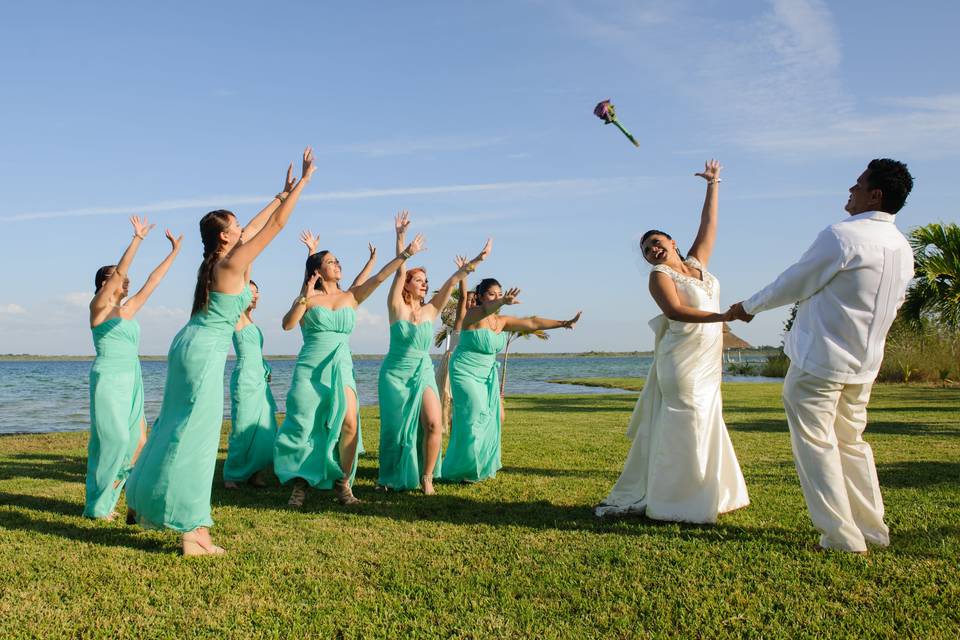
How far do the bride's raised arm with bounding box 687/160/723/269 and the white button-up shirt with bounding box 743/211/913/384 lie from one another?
1.53 meters

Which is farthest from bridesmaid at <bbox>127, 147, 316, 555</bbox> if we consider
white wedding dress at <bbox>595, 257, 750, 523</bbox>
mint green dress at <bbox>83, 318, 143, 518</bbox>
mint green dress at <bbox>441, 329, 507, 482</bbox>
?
mint green dress at <bbox>441, 329, 507, 482</bbox>

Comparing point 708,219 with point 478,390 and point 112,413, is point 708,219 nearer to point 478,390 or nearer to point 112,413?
point 478,390

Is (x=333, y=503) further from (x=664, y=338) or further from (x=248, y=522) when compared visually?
(x=664, y=338)

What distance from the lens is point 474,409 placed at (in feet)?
29.1

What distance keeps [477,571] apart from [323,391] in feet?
11.2

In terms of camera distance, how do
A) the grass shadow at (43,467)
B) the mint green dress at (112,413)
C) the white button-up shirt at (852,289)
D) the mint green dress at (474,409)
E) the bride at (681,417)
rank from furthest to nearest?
the grass shadow at (43,467) < the mint green dress at (474,409) < the mint green dress at (112,413) < the bride at (681,417) < the white button-up shirt at (852,289)

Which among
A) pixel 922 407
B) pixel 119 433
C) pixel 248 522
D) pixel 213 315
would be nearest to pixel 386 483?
pixel 248 522

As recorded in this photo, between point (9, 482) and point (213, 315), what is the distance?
211 inches

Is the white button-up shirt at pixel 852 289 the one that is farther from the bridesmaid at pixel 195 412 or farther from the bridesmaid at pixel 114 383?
the bridesmaid at pixel 114 383

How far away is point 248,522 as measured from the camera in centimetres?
648

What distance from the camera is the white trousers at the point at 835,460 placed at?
5164mm

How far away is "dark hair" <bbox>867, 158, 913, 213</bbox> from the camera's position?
17.0 feet

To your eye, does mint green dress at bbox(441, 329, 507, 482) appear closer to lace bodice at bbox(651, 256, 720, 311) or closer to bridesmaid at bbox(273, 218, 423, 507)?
bridesmaid at bbox(273, 218, 423, 507)

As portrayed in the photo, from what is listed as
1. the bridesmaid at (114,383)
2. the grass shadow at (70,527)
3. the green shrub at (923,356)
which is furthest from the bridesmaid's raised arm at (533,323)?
the green shrub at (923,356)
